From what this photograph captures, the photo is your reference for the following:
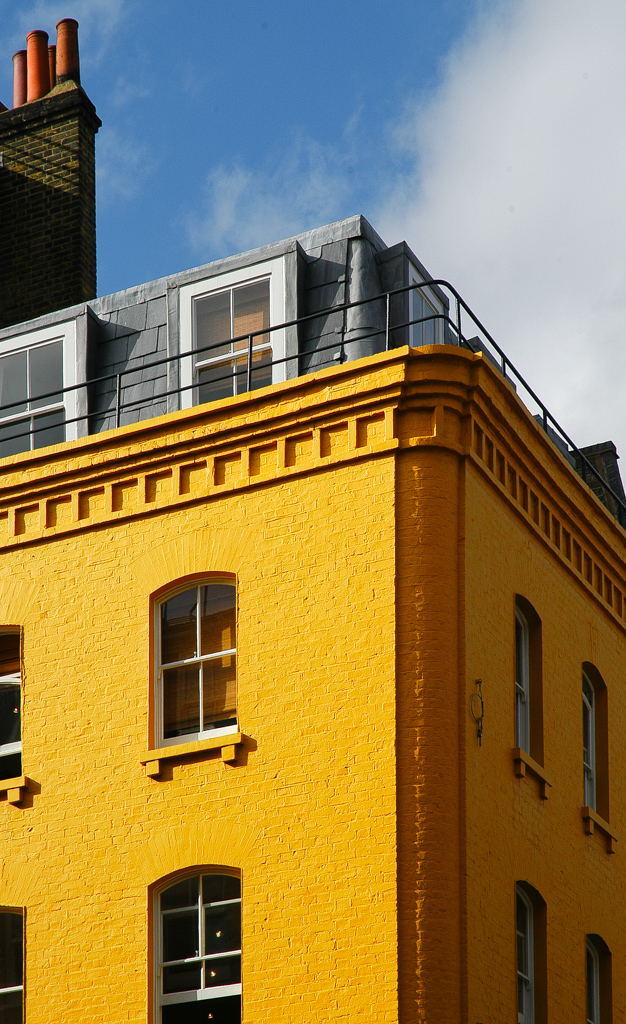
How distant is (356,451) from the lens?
1866 cm

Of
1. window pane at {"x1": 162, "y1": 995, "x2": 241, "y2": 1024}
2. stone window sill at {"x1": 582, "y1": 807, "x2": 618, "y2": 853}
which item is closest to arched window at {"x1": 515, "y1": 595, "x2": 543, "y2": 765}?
stone window sill at {"x1": 582, "y1": 807, "x2": 618, "y2": 853}

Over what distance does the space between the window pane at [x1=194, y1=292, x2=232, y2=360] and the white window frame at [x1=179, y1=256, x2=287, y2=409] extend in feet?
0.23

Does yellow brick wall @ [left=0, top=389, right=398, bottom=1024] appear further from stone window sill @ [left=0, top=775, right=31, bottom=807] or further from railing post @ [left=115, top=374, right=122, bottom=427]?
railing post @ [left=115, top=374, right=122, bottom=427]

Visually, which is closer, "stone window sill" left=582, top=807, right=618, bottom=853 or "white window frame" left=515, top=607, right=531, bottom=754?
"white window frame" left=515, top=607, right=531, bottom=754

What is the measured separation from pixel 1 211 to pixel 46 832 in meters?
13.2

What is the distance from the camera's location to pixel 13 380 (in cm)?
2289

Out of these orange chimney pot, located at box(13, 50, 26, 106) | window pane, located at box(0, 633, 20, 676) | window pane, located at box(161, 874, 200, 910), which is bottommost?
window pane, located at box(161, 874, 200, 910)

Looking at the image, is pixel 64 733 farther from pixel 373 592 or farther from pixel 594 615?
pixel 594 615

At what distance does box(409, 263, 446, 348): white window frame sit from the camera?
20663 mm

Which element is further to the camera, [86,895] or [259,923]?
[86,895]

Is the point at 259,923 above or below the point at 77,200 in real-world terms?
below

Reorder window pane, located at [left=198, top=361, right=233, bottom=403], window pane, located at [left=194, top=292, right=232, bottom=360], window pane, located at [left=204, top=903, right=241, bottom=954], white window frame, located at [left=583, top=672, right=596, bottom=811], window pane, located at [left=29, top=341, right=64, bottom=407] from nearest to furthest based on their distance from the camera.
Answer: window pane, located at [left=204, top=903, right=241, bottom=954], window pane, located at [left=198, top=361, right=233, bottom=403], window pane, located at [left=194, top=292, right=232, bottom=360], white window frame, located at [left=583, top=672, right=596, bottom=811], window pane, located at [left=29, top=341, right=64, bottom=407]

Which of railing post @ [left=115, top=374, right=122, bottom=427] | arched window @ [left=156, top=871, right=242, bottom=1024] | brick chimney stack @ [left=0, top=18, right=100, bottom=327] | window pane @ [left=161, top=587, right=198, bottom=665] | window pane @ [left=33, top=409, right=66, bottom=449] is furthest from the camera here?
brick chimney stack @ [left=0, top=18, right=100, bottom=327]

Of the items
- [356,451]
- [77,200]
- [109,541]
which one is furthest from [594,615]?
[77,200]
